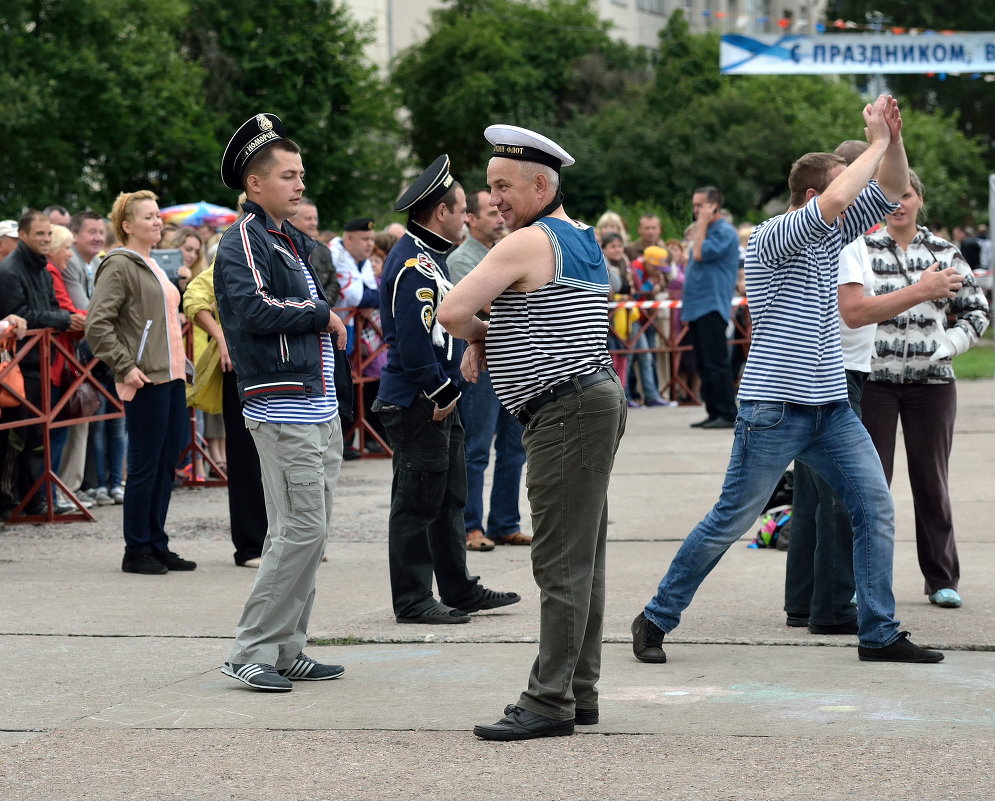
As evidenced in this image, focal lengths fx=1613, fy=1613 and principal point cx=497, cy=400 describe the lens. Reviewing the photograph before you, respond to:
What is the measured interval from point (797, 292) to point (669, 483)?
18.8 ft

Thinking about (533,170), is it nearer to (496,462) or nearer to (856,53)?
(496,462)

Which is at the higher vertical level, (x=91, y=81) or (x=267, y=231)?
(x=91, y=81)

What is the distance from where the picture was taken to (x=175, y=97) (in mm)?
31703

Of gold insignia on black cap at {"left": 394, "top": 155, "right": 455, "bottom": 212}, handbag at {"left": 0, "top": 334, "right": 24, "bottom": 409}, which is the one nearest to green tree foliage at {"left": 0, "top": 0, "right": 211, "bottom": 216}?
handbag at {"left": 0, "top": 334, "right": 24, "bottom": 409}

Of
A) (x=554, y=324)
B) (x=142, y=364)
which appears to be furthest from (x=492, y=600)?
(x=554, y=324)

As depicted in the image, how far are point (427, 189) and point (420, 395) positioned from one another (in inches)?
35.6

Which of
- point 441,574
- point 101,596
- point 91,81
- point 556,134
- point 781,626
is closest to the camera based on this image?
point 781,626

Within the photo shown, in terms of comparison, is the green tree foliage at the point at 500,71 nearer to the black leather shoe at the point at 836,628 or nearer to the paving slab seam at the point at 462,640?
the paving slab seam at the point at 462,640

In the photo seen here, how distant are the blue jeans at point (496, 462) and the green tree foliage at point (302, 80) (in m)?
26.8

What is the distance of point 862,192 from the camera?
19.5 feet

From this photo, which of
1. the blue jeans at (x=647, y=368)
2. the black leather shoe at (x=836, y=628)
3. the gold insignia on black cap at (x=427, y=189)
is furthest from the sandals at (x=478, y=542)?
the blue jeans at (x=647, y=368)

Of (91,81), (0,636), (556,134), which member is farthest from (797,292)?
(556,134)

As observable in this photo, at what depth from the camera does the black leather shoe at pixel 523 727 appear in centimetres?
495

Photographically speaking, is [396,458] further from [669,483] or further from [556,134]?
[556,134]
